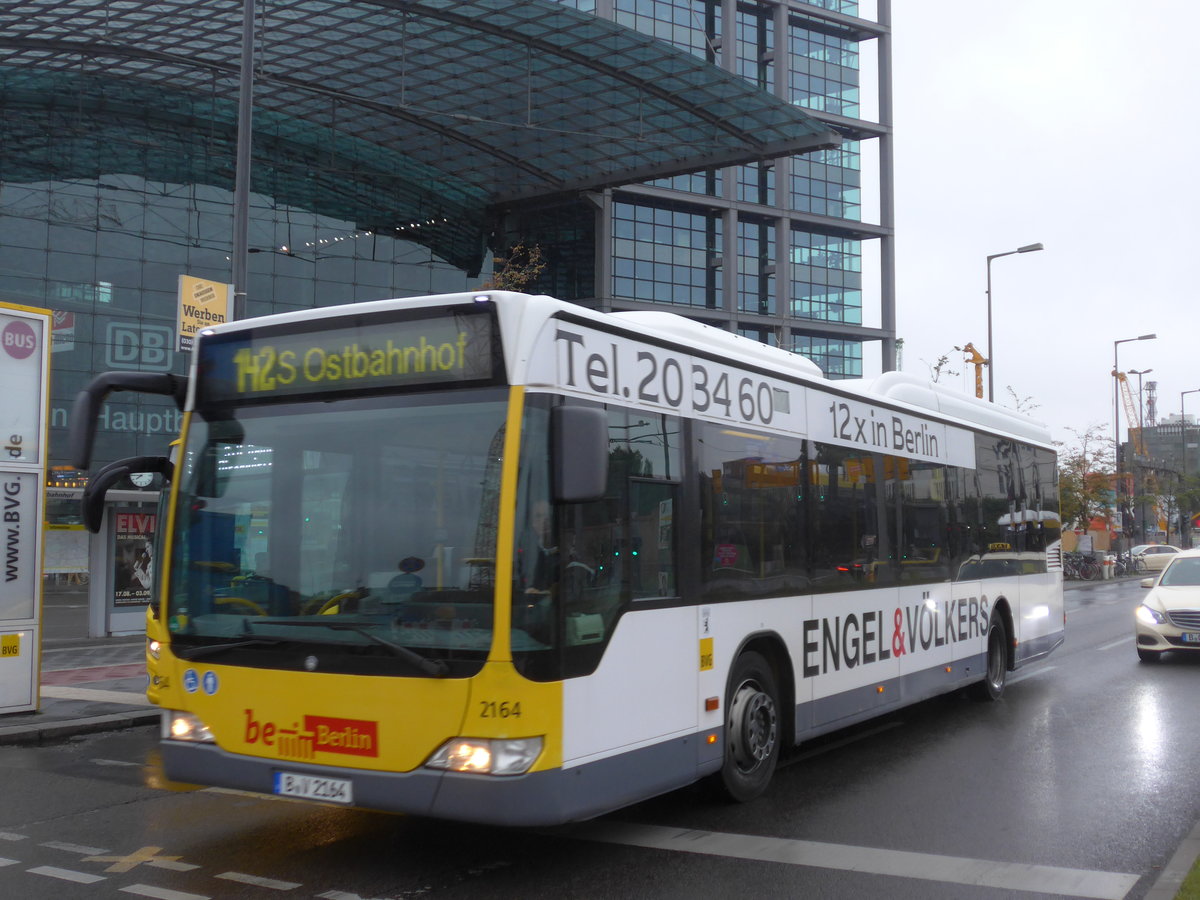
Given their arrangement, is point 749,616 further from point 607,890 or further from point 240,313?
point 240,313

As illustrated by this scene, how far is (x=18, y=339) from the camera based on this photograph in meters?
11.5

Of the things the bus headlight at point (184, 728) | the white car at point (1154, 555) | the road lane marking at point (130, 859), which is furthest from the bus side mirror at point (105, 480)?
the white car at point (1154, 555)

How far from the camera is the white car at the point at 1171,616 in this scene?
49.5 ft

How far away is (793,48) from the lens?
183 feet

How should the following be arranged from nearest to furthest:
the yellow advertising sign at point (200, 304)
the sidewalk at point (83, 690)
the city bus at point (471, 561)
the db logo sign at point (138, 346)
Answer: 1. the city bus at point (471, 561)
2. the sidewalk at point (83, 690)
3. the yellow advertising sign at point (200, 304)
4. the db logo sign at point (138, 346)

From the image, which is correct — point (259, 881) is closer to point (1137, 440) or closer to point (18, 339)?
point (18, 339)

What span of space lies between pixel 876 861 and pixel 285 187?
39.1 meters

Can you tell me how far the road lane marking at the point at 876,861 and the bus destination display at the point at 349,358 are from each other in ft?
9.40

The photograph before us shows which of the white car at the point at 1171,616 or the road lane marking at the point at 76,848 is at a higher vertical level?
the white car at the point at 1171,616

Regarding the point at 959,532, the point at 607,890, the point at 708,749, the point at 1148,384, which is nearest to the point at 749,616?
the point at 708,749

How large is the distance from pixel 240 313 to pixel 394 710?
9.49m

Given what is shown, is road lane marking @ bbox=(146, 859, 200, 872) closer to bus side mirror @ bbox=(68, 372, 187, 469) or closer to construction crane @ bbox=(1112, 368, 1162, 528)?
bus side mirror @ bbox=(68, 372, 187, 469)

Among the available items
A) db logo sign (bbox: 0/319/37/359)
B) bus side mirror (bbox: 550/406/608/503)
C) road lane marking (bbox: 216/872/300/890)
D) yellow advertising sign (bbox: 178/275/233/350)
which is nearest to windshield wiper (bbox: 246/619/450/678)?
bus side mirror (bbox: 550/406/608/503)

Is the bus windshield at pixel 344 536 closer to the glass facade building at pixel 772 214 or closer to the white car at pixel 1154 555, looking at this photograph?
the glass facade building at pixel 772 214
